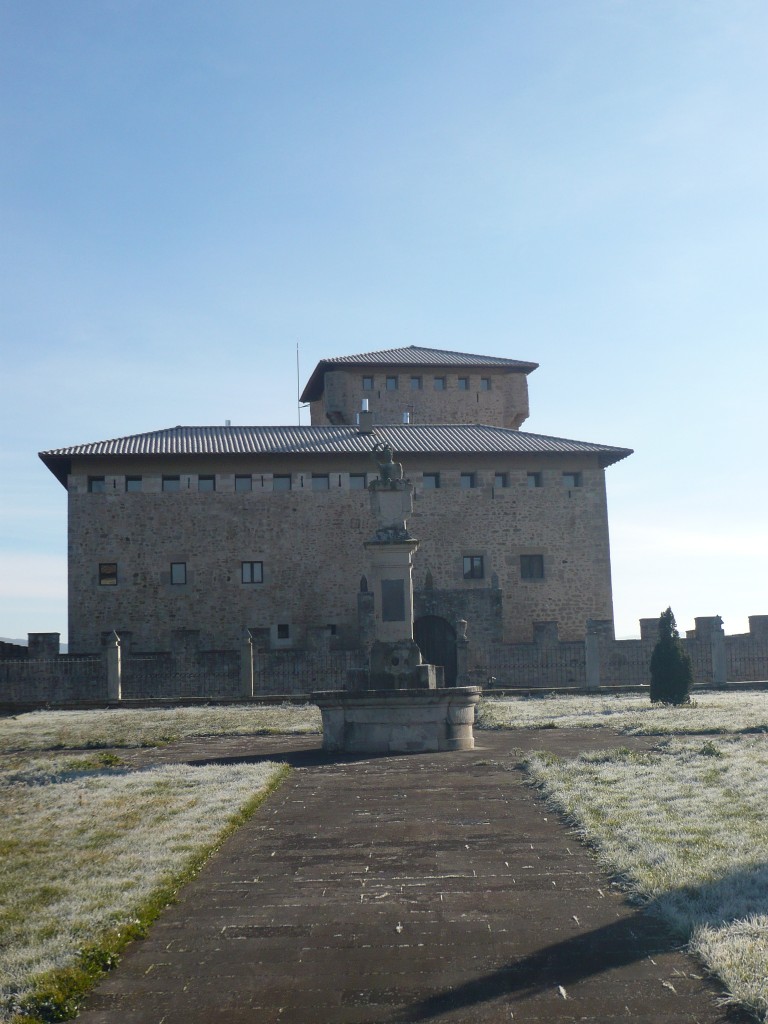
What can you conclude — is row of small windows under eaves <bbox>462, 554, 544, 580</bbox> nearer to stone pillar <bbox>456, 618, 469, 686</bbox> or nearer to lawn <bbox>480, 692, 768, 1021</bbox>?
stone pillar <bbox>456, 618, 469, 686</bbox>

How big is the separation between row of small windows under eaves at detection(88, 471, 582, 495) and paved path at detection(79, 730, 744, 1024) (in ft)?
99.4

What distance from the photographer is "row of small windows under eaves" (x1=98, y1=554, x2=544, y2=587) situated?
123 feet

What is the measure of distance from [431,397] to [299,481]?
33.2 feet

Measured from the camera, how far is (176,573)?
123 ft

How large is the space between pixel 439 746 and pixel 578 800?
184 inches

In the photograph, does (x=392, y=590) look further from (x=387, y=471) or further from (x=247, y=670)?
(x=247, y=670)

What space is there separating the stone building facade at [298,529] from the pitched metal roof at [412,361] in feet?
18.7

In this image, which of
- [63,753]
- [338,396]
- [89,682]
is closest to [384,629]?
[63,753]

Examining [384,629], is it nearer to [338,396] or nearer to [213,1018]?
[213,1018]

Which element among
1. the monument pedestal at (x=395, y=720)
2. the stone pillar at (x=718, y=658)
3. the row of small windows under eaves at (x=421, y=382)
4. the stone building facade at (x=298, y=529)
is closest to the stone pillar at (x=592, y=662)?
the stone pillar at (x=718, y=658)

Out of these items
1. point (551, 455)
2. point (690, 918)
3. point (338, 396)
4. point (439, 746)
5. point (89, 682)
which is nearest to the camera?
point (690, 918)

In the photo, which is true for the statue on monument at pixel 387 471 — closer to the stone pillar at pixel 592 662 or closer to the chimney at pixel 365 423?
the stone pillar at pixel 592 662

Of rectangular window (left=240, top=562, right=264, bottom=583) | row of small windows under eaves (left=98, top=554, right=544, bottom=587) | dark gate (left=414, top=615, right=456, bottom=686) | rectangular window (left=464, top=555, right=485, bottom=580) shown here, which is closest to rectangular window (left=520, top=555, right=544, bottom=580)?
row of small windows under eaves (left=98, top=554, right=544, bottom=587)

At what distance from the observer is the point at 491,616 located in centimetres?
3228
